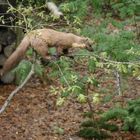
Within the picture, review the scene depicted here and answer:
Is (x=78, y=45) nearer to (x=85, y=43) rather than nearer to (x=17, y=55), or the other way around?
(x=85, y=43)

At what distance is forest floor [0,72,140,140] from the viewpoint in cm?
616

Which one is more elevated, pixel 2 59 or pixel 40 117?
pixel 2 59

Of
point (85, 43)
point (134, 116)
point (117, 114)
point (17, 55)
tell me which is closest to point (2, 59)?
point (17, 55)

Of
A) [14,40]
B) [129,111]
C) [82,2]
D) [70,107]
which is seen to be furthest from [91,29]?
[14,40]

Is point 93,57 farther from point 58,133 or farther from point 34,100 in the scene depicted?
point 34,100

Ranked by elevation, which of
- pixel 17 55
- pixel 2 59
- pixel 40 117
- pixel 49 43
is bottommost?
pixel 40 117

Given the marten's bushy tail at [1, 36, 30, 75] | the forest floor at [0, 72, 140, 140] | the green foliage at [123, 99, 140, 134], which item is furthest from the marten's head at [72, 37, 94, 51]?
the forest floor at [0, 72, 140, 140]

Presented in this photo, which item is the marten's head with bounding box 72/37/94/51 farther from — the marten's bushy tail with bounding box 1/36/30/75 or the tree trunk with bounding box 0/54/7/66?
the tree trunk with bounding box 0/54/7/66

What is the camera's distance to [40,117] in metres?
6.64

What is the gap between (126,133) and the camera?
6.21 m

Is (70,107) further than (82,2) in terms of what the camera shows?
Yes

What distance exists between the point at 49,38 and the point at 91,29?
649mm

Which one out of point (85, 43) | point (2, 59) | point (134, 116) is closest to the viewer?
point (85, 43)

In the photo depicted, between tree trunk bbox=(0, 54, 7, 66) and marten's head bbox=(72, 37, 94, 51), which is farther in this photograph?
tree trunk bbox=(0, 54, 7, 66)
